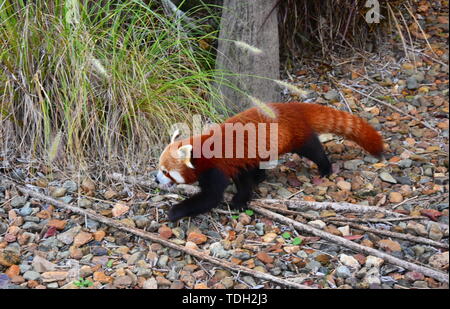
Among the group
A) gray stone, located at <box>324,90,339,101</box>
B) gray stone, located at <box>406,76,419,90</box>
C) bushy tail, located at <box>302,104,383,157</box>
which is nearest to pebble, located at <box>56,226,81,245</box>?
bushy tail, located at <box>302,104,383,157</box>

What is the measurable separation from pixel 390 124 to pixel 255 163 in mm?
1106

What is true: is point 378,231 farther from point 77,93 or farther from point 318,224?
point 77,93

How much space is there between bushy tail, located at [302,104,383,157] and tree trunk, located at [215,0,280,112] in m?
0.62

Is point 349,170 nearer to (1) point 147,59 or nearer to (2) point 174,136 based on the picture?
(2) point 174,136

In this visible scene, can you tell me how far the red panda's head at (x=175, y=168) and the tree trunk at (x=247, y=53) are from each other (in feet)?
2.73

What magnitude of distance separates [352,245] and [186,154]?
989 mm

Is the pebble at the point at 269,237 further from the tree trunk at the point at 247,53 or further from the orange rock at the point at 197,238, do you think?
the tree trunk at the point at 247,53

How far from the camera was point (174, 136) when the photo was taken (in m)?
3.27

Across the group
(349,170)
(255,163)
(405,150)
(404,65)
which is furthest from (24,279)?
(404,65)

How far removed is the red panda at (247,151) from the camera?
306 centimetres

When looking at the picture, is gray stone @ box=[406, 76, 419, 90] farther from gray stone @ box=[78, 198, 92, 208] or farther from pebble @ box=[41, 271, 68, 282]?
pebble @ box=[41, 271, 68, 282]

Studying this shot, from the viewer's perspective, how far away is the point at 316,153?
3350 mm

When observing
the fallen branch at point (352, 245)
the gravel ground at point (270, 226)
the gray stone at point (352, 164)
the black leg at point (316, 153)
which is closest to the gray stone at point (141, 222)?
the gravel ground at point (270, 226)

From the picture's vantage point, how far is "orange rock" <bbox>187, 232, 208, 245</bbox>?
9.47ft
